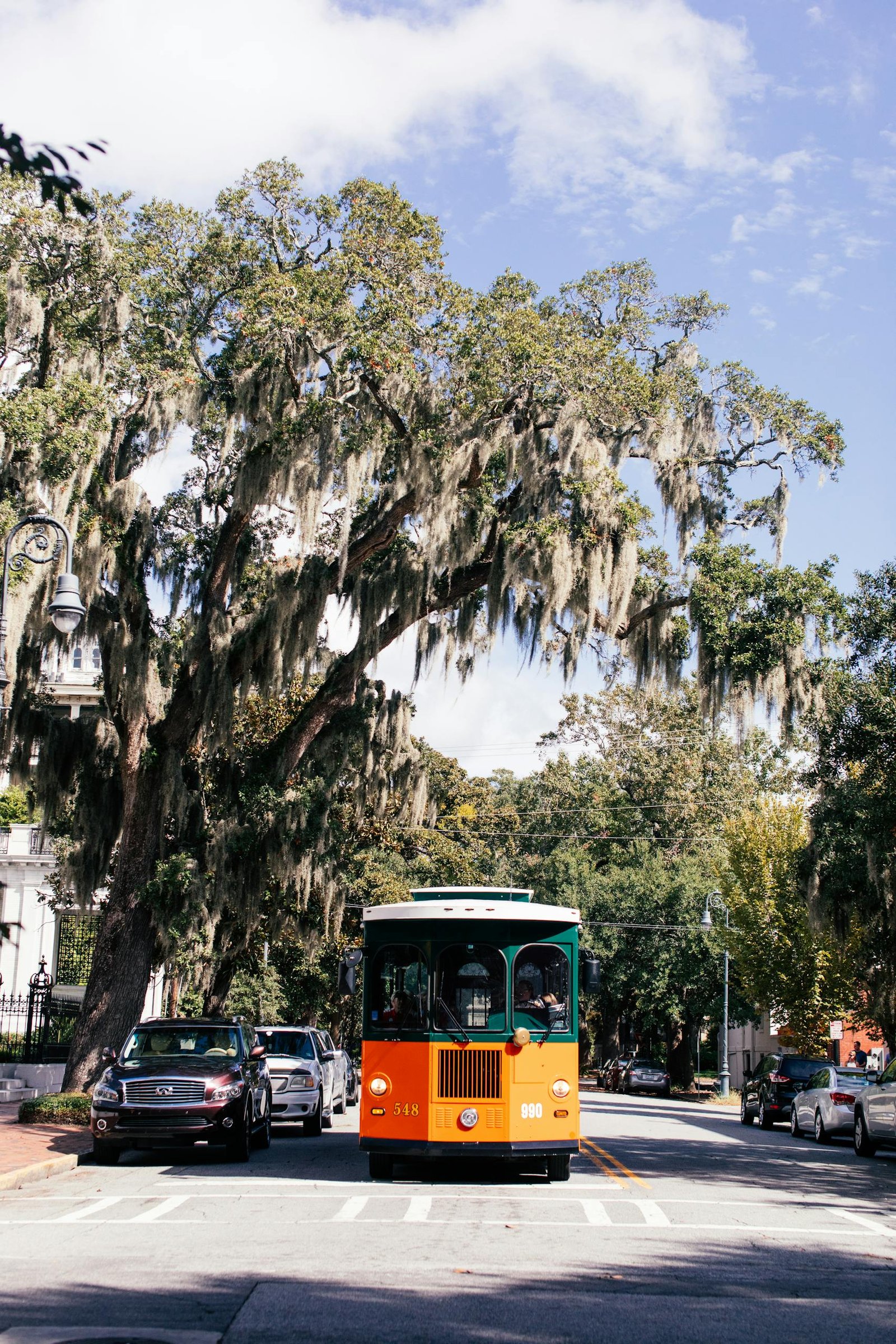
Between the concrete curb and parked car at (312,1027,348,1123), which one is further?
parked car at (312,1027,348,1123)

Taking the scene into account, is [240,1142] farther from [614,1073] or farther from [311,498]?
[614,1073]

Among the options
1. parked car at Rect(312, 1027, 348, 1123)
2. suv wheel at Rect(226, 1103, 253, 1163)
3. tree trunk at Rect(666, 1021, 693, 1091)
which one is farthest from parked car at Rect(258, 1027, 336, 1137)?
tree trunk at Rect(666, 1021, 693, 1091)

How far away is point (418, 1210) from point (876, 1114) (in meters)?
9.21

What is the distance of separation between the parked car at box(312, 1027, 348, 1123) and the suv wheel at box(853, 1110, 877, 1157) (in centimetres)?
1025

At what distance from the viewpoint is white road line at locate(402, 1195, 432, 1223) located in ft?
36.6

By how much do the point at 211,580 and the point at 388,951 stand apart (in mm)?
10666

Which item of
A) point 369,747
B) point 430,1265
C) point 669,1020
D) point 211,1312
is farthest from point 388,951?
point 669,1020

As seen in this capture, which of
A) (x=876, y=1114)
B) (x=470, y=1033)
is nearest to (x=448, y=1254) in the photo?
(x=470, y=1033)

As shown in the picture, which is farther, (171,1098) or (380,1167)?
(171,1098)

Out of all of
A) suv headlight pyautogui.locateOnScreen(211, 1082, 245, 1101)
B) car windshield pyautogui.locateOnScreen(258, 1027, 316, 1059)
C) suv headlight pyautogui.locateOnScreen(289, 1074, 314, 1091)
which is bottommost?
suv headlight pyautogui.locateOnScreen(289, 1074, 314, 1091)

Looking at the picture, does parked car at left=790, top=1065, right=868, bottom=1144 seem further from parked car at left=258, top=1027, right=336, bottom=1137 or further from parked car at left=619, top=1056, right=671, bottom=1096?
parked car at left=619, top=1056, right=671, bottom=1096

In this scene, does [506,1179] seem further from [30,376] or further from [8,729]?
[30,376]

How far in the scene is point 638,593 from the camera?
74.8ft

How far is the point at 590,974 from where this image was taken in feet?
45.4
